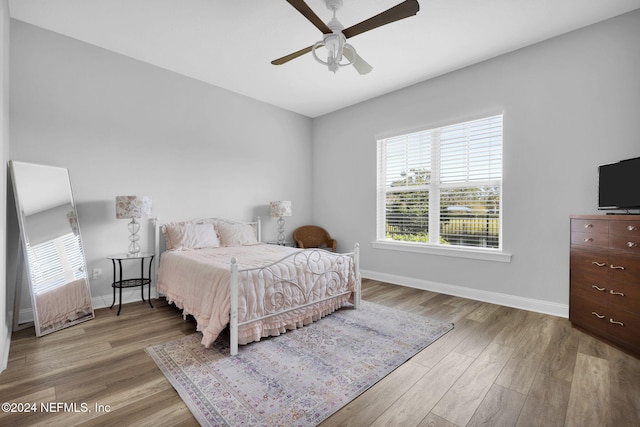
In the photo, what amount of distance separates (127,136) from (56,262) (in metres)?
1.58

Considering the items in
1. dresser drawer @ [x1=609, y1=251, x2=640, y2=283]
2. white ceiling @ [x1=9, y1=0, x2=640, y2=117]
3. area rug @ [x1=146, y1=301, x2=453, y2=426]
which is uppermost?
white ceiling @ [x1=9, y1=0, x2=640, y2=117]

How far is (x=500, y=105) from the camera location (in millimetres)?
3453

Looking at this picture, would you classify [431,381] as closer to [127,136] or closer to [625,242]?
[625,242]

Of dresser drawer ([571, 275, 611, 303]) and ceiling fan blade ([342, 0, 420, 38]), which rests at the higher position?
ceiling fan blade ([342, 0, 420, 38])

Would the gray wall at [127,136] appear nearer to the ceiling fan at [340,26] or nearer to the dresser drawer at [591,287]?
the ceiling fan at [340,26]

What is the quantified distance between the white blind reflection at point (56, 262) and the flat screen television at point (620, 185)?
16.5 ft

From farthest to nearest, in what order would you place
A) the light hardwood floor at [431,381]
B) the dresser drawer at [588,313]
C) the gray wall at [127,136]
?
the gray wall at [127,136] < the dresser drawer at [588,313] < the light hardwood floor at [431,381]

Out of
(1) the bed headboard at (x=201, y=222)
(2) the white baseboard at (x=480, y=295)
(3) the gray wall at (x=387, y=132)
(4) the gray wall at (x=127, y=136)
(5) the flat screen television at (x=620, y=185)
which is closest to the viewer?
(5) the flat screen television at (x=620, y=185)

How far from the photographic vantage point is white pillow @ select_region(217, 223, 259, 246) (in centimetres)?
403

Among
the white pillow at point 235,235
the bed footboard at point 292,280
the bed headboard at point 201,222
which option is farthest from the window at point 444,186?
the white pillow at point 235,235

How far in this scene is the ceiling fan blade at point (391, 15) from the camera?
1.99 m

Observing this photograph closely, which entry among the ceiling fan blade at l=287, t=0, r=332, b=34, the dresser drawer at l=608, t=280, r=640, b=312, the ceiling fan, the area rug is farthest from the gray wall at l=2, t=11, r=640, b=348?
the ceiling fan blade at l=287, t=0, r=332, b=34

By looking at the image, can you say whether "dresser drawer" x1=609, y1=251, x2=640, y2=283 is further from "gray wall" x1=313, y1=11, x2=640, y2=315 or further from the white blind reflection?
the white blind reflection

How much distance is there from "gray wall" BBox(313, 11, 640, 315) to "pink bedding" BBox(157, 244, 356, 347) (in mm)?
1795
